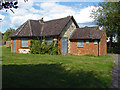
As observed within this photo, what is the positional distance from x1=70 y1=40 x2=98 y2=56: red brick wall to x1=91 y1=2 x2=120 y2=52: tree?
27.7 ft

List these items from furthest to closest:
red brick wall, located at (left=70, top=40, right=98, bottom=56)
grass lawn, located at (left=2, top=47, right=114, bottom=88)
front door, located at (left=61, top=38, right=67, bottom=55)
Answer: front door, located at (left=61, top=38, right=67, bottom=55)
red brick wall, located at (left=70, top=40, right=98, bottom=56)
grass lawn, located at (left=2, top=47, right=114, bottom=88)

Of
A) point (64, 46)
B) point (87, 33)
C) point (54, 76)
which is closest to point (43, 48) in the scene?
point (64, 46)

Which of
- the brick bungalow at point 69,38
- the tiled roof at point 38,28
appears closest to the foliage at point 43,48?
the brick bungalow at point 69,38

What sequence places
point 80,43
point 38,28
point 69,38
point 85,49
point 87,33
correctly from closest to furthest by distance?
point 85,49, point 80,43, point 87,33, point 69,38, point 38,28

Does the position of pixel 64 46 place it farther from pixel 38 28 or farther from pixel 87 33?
pixel 38 28

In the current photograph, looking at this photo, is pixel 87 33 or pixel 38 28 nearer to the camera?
pixel 87 33

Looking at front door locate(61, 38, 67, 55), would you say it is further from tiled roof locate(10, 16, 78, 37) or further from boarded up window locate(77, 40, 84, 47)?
boarded up window locate(77, 40, 84, 47)

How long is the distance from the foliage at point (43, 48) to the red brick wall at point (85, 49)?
3120 mm

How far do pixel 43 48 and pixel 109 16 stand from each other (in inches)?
625

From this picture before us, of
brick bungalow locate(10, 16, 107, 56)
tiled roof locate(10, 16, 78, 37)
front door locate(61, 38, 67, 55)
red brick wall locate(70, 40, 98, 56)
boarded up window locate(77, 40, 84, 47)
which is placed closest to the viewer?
red brick wall locate(70, 40, 98, 56)

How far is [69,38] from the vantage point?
822 inches

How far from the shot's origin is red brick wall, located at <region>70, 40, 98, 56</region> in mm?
18467

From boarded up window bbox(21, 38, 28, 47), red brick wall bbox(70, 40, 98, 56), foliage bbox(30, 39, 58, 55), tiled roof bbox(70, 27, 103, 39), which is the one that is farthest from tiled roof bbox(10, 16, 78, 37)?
red brick wall bbox(70, 40, 98, 56)

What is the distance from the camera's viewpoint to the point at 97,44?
59.6 ft
